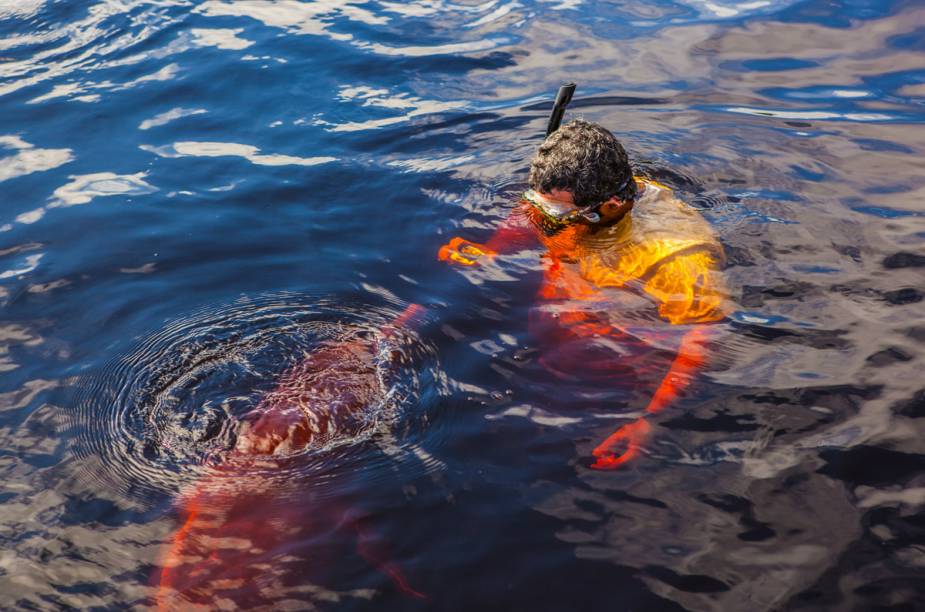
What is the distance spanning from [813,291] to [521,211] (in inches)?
74.0

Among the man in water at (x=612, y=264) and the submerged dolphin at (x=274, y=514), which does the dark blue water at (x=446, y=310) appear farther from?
the man in water at (x=612, y=264)

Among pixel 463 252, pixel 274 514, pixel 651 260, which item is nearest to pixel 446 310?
pixel 463 252

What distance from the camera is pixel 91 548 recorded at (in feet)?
11.2

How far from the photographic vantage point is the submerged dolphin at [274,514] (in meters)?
3.22

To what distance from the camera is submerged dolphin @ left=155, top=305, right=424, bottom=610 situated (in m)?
3.22

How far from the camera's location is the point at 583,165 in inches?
184

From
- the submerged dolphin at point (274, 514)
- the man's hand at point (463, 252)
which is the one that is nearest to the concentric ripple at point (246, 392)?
the submerged dolphin at point (274, 514)

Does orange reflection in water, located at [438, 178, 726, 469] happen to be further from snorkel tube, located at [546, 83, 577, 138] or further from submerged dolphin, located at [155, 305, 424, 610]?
submerged dolphin, located at [155, 305, 424, 610]

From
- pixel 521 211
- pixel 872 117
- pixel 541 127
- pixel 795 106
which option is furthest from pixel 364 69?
pixel 872 117

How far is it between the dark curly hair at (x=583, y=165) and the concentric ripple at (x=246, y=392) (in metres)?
1.13

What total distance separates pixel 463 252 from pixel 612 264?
3.17 feet

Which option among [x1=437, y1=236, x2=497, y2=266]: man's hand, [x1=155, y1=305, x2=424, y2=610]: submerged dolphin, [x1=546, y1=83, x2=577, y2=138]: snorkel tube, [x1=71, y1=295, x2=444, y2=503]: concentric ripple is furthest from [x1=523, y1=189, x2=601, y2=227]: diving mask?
[x1=155, y1=305, x2=424, y2=610]: submerged dolphin

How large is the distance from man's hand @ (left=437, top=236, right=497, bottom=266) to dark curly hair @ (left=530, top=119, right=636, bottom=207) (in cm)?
60

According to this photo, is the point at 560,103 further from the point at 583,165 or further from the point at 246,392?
the point at 246,392
